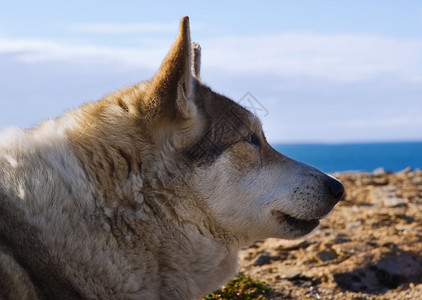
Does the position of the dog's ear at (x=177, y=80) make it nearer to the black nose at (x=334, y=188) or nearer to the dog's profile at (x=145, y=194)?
the dog's profile at (x=145, y=194)

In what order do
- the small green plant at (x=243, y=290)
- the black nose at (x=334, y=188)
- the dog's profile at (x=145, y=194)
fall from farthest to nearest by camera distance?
the small green plant at (x=243, y=290) < the black nose at (x=334, y=188) < the dog's profile at (x=145, y=194)

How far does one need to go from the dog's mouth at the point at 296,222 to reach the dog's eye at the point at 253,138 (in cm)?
51

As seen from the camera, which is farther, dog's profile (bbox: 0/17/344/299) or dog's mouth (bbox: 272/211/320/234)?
dog's mouth (bbox: 272/211/320/234)

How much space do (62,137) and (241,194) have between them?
4.02 feet

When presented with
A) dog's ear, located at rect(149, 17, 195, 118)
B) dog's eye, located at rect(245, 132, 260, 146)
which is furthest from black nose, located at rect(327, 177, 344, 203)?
dog's ear, located at rect(149, 17, 195, 118)

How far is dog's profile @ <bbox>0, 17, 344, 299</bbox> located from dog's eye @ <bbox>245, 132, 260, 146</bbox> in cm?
1

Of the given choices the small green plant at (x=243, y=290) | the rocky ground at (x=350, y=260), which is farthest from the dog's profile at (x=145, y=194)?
the rocky ground at (x=350, y=260)

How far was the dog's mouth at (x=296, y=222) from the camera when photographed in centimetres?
457

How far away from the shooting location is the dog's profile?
3918 mm

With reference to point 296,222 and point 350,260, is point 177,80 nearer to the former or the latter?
point 296,222

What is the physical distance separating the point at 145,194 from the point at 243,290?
2183mm

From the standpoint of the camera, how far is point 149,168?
4191 millimetres

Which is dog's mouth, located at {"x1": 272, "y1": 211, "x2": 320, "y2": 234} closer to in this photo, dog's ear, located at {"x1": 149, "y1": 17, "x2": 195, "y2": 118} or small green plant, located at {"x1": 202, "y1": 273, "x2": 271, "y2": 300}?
dog's ear, located at {"x1": 149, "y1": 17, "x2": 195, "y2": 118}

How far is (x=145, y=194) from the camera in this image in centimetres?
416
